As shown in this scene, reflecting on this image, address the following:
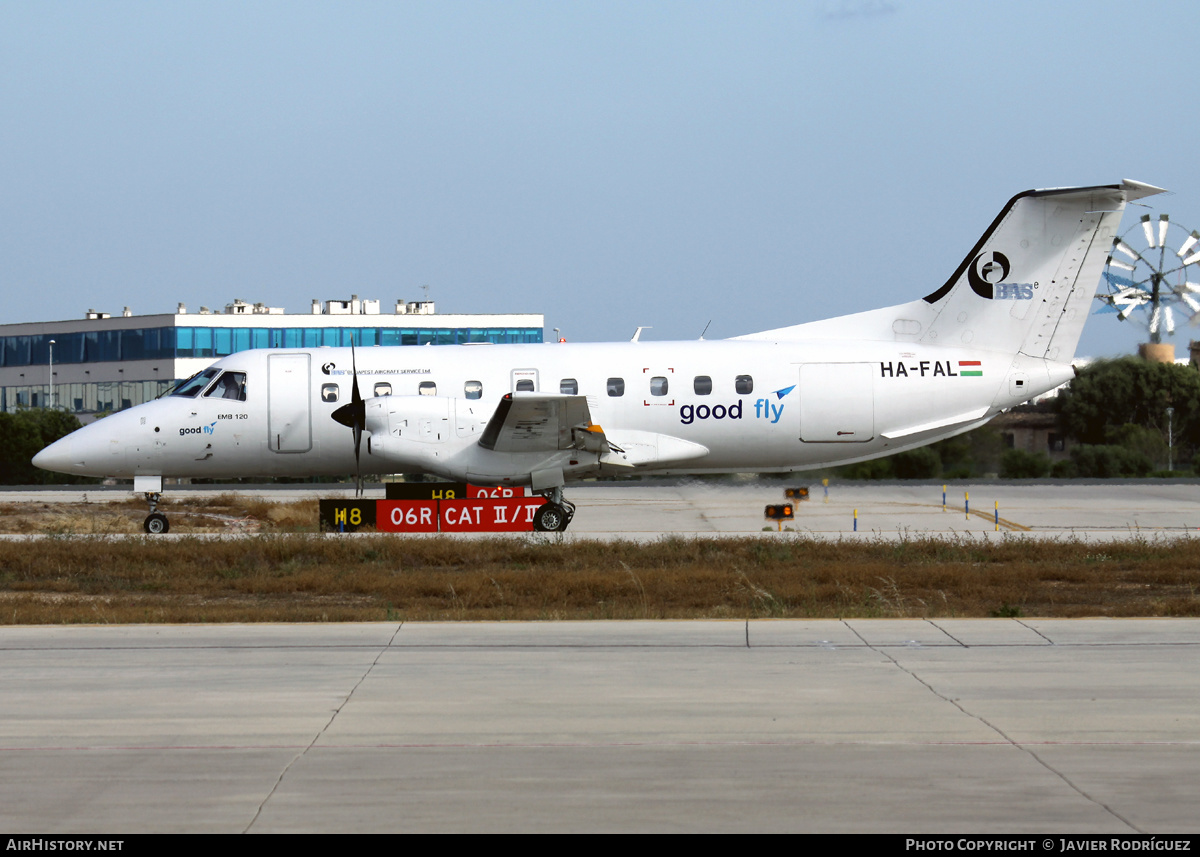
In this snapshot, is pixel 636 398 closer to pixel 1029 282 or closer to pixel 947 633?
pixel 1029 282

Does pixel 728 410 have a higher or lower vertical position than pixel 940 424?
higher

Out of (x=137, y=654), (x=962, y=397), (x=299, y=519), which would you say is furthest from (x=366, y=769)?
(x=299, y=519)

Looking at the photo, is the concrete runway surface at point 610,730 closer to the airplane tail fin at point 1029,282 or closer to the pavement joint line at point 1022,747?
the pavement joint line at point 1022,747

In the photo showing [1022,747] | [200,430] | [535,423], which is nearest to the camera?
[1022,747]

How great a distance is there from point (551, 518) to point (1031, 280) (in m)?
11.0

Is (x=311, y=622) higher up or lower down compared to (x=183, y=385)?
lower down

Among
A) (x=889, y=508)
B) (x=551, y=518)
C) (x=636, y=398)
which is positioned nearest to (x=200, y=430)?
(x=551, y=518)

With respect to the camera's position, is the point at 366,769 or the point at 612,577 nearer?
the point at 366,769

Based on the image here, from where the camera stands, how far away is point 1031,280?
24531 mm

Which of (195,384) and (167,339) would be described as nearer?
(195,384)

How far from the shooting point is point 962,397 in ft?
80.4

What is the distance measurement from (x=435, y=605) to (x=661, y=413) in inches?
373

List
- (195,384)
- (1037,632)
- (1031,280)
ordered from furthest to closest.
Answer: (195,384) → (1031,280) → (1037,632)

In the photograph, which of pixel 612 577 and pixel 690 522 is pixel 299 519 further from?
pixel 612 577
